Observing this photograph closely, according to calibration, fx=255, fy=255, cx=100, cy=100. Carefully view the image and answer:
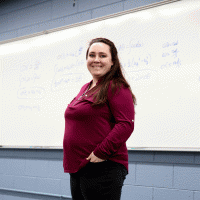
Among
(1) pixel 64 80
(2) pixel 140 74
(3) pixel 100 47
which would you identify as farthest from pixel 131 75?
(3) pixel 100 47

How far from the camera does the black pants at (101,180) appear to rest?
0.87 m

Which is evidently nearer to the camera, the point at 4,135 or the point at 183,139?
the point at 183,139

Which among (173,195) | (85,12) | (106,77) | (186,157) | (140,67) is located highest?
(85,12)

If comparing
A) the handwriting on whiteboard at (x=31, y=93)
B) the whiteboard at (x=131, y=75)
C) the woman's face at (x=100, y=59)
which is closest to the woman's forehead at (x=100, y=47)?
the woman's face at (x=100, y=59)

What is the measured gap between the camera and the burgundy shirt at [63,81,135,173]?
89cm

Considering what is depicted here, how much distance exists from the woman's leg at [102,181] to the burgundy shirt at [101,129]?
29 millimetres

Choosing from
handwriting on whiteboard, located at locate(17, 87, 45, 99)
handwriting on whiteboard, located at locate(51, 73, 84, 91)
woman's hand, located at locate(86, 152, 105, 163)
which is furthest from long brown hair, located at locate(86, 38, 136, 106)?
handwriting on whiteboard, located at locate(17, 87, 45, 99)

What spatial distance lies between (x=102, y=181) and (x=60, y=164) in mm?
1269

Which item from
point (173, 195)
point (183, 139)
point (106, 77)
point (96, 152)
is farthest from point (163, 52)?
point (96, 152)

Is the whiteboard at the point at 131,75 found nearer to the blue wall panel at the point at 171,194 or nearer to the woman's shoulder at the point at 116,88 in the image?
the blue wall panel at the point at 171,194

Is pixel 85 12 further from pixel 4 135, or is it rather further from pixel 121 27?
pixel 4 135

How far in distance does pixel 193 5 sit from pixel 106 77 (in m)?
0.95

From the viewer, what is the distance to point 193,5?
5.28 feet

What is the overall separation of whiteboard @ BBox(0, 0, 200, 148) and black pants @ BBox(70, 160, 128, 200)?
778mm
